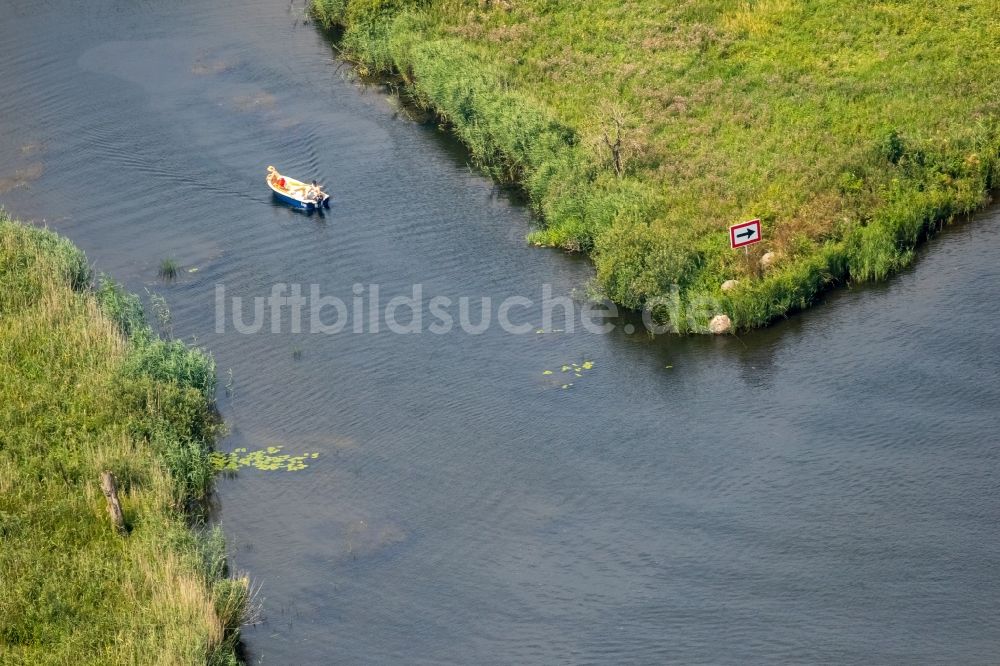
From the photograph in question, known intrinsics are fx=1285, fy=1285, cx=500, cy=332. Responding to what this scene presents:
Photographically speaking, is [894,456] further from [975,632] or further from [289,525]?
[289,525]

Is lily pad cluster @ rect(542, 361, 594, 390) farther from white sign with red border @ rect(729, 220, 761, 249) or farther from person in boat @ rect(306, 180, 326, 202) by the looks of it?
person in boat @ rect(306, 180, 326, 202)

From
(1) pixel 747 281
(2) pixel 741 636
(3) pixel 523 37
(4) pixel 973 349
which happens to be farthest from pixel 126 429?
(3) pixel 523 37

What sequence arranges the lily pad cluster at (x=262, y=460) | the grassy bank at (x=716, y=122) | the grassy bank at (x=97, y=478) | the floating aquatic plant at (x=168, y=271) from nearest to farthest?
the grassy bank at (x=97, y=478) → the lily pad cluster at (x=262, y=460) → the grassy bank at (x=716, y=122) → the floating aquatic plant at (x=168, y=271)

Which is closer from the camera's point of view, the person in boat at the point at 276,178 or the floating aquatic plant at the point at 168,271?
the floating aquatic plant at the point at 168,271

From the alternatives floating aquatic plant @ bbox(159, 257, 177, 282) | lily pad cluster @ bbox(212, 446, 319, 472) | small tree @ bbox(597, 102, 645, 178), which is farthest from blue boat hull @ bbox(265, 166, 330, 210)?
→ lily pad cluster @ bbox(212, 446, 319, 472)

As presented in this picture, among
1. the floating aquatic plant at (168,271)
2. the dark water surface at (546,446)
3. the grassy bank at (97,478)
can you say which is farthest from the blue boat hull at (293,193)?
the grassy bank at (97,478)

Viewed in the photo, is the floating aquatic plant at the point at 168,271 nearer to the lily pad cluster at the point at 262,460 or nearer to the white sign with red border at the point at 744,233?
the lily pad cluster at the point at 262,460
